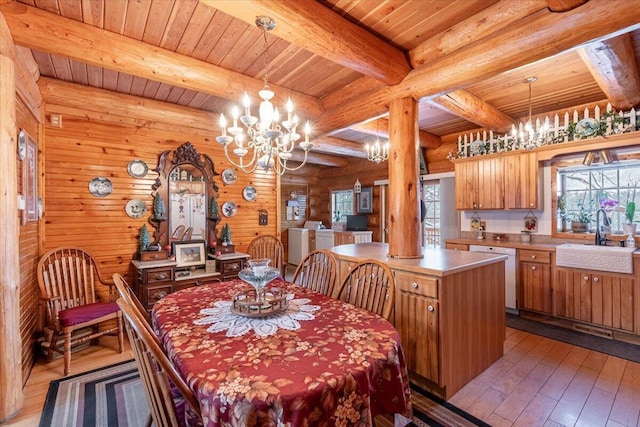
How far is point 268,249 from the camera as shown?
4.48 m

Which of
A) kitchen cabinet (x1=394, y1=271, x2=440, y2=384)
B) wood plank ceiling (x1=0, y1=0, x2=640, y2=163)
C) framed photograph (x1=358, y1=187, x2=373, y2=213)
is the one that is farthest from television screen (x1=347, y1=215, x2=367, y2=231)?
kitchen cabinet (x1=394, y1=271, x2=440, y2=384)

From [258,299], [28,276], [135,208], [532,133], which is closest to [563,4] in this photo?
[532,133]

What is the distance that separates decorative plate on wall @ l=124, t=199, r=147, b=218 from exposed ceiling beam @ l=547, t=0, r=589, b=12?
4043 millimetres

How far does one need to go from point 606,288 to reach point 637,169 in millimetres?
1431

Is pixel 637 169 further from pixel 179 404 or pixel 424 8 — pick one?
pixel 179 404

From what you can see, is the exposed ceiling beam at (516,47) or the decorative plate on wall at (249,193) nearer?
the exposed ceiling beam at (516,47)

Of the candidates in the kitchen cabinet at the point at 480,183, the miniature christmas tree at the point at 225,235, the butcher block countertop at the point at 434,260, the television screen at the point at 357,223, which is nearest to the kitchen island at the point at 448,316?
the butcher block countertop at the point at 434,260

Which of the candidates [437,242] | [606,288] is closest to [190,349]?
[606,288]

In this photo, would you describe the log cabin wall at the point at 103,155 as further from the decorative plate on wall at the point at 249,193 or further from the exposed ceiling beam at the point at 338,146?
the exposed ceiling beam at the point at 338,146

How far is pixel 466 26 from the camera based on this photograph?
210 cm

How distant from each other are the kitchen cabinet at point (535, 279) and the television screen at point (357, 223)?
3.08 meters

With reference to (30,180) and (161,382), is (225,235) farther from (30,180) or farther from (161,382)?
(161,382)

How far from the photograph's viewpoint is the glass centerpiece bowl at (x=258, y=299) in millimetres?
1646

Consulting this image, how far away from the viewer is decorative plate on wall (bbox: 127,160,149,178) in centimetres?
346
